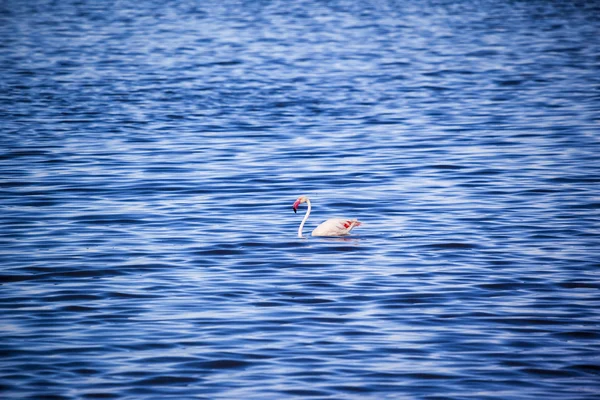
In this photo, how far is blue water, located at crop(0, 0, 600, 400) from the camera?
991 centimetres

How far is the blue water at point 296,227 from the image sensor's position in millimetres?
9906

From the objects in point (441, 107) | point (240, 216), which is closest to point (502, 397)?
point (240, 216)

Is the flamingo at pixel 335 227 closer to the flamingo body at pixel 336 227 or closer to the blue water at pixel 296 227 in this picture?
the flamingo body at pixel 336 227

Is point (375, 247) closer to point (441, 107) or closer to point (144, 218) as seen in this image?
point (144, 218)

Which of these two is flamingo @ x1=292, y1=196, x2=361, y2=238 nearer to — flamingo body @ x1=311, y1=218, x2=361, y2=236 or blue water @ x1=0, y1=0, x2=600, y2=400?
flamingo body @ x1=311, y1=218, x2=361, y2=236

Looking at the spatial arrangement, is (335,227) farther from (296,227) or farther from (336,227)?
(296,227)

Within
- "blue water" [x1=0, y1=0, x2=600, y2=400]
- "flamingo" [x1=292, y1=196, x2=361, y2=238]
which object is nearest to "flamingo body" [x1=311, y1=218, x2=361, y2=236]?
"flamingo" [x1=292, y1=196, x2=361, y2=238]

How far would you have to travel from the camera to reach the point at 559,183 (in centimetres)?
1775

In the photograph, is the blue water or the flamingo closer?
the blue water

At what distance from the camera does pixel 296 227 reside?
50.6 ft

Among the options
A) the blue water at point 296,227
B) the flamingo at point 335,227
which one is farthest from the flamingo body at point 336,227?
the blue water at point 296,227

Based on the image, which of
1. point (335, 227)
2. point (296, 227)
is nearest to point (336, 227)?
point (335, 227)

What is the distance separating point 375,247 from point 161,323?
3944mm

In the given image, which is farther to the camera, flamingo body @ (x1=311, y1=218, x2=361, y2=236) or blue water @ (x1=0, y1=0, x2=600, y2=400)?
flamingo body @ (x1=311, y1=218, x2=361, y2=236)
